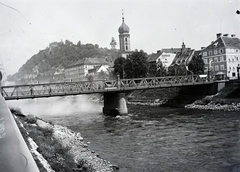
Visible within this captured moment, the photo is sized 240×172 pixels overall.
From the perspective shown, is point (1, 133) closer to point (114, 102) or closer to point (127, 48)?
point (114, 102)

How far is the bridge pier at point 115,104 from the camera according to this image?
41900 millimetres

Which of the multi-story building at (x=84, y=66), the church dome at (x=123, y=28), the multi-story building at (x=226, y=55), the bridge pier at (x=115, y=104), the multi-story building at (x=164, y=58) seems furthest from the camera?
the multi-story building at (x=84, y=66)

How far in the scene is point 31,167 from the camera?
3.28 meters

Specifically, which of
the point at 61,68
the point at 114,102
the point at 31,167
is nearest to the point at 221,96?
the point at 114,102

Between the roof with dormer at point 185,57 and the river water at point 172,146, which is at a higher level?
the roof with dormer at point 185,57

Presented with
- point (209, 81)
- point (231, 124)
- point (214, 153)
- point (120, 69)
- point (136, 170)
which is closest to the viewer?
point (136, 170)

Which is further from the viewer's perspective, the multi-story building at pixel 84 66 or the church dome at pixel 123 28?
the multi-story building at pixel 84 66

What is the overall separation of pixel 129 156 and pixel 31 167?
14708 mm

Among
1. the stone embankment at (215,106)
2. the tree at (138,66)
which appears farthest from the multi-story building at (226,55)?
the stone embankment at (215,106)

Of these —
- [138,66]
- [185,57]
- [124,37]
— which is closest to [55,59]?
[124,37]

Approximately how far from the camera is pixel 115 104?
4291 centimetres

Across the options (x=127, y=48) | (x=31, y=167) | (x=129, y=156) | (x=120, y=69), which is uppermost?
(x=127, y=48)

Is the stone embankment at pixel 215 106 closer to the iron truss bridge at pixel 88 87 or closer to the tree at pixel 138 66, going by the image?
the iron truss bridge at pixel 88 87

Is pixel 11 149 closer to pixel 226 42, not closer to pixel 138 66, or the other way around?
pixel 138 66
